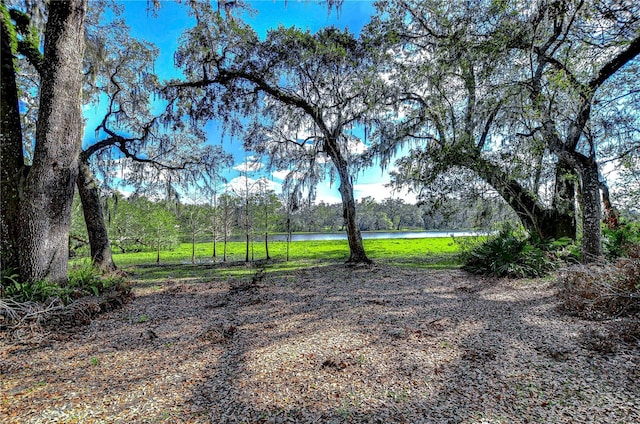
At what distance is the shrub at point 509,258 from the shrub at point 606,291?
238 centimetres

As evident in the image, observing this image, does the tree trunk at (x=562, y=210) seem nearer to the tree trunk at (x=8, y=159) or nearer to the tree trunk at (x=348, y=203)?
the tree trunk at (x=348, y=203)

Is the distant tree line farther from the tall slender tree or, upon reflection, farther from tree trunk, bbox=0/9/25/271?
tree trunk, bbox=0/9/25/271

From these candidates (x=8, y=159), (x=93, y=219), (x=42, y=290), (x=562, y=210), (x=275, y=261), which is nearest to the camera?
(x=42, y=290)

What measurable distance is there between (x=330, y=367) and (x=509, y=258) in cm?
651

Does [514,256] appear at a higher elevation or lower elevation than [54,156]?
lower

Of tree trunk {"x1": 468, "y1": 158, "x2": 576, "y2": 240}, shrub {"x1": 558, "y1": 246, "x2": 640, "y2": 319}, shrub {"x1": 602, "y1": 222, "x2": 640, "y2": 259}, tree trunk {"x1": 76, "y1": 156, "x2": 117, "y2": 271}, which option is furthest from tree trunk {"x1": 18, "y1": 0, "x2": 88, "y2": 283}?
shrub {"x1": 602, "y1": 222, "x2": 640, "y2": 259}

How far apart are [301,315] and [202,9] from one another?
7.18m

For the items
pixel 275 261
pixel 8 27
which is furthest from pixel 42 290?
pixel 275 261

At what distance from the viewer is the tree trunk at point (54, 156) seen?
453cm

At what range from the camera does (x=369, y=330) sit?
3.61 metres

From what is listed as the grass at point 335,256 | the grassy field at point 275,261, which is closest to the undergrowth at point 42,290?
the grassy field at point 275,261

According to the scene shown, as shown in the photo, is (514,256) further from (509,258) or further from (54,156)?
(54,156)

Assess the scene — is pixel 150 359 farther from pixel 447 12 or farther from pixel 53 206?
pixel 447 12

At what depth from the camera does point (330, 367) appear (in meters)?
2.67
